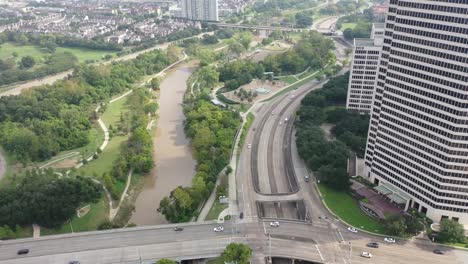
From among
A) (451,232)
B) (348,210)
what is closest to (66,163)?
(348,210)

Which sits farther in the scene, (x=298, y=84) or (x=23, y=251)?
(x=298, y=84)

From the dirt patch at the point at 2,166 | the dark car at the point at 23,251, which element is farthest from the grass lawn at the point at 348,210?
the dirt patch at the point at 2,166

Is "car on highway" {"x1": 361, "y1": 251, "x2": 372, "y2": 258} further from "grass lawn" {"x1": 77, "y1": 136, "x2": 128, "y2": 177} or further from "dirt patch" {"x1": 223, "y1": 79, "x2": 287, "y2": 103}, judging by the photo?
"dirt patch" {"x1": 223, "y1": 79, "x2": 287, "y2": 103}

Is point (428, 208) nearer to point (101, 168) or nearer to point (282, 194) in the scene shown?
point (282, 194)

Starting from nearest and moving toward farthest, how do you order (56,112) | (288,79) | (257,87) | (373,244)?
(373,244) → (56,112) → (257,87) → (288,79)

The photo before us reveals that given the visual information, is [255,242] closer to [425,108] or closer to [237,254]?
[237,254]

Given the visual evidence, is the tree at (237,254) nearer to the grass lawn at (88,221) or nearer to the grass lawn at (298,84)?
the grass lawn at (88,221)

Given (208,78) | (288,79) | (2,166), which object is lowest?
(2,166)
